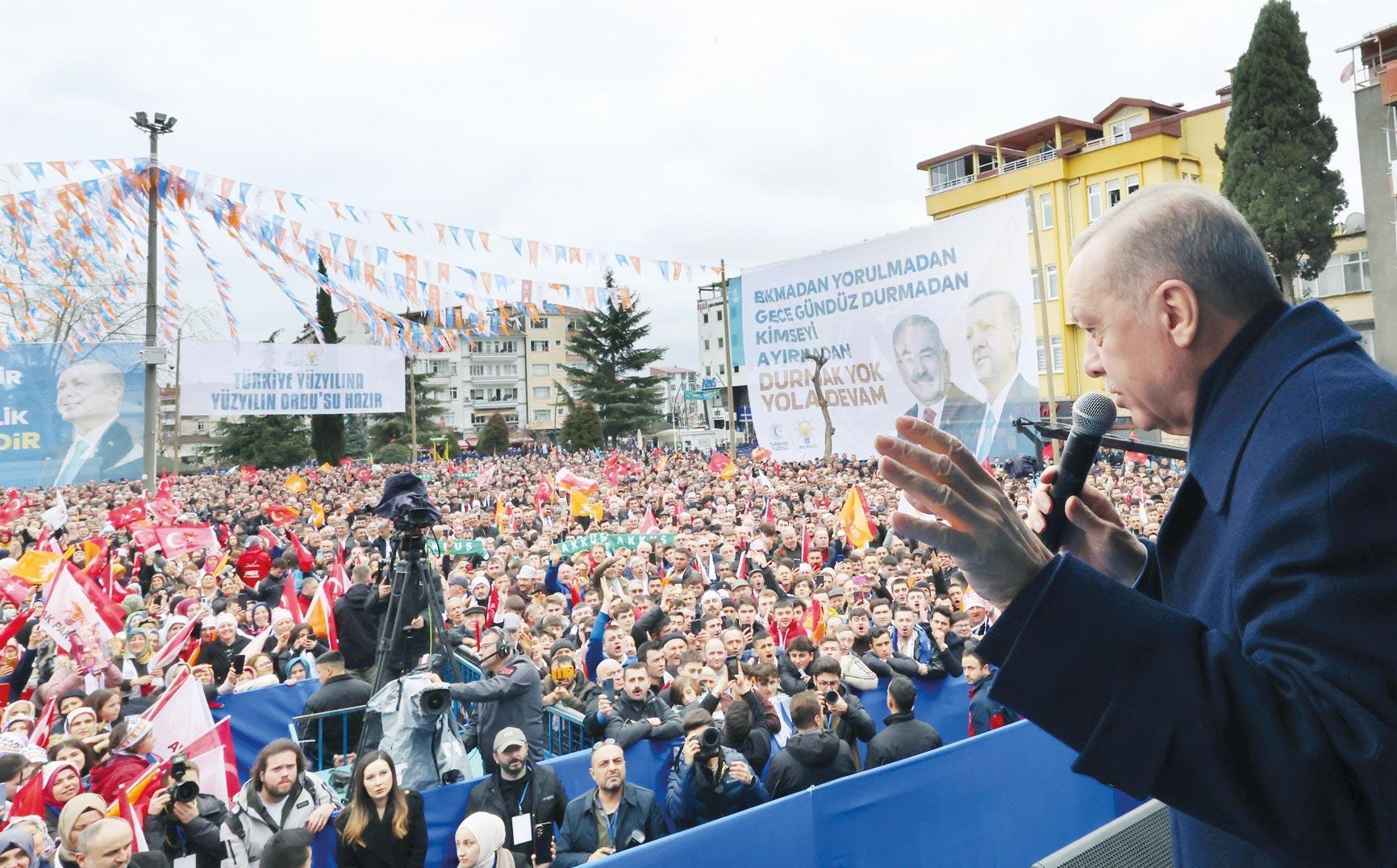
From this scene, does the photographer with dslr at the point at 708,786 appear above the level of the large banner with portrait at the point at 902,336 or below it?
below

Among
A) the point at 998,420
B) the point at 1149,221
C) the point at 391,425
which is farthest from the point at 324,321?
the point at 1149,221

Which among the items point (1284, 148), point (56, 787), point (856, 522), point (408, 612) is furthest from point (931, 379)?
point (56, 787)

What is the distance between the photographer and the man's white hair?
3.73ft

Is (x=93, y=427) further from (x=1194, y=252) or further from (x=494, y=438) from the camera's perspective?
(x=494, y=438)

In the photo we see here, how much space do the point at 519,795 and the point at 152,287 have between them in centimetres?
1466

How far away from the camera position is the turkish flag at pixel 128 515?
16859 mm

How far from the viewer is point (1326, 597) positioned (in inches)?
33.1

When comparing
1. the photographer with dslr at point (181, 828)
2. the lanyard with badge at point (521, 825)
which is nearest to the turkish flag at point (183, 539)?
the photographer with dslr at point (181, 828)

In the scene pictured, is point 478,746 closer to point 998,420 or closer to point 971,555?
point 971,555

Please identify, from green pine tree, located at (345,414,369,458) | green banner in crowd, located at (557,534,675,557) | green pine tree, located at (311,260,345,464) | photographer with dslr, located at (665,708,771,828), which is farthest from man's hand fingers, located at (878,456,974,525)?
green pine tree, located at (345,414,369,458)

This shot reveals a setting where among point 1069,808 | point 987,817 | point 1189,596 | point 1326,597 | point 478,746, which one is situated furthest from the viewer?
point 478,746

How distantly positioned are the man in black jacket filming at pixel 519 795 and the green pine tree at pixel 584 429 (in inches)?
2122

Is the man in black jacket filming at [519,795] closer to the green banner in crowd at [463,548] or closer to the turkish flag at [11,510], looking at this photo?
the green banner in crowd at [463,548]

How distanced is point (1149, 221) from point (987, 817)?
16.2 ft
